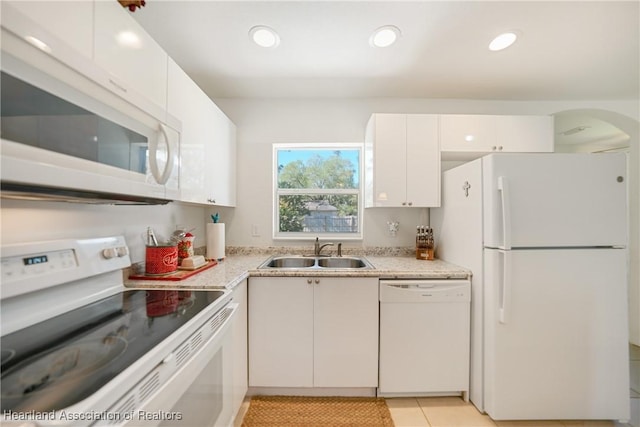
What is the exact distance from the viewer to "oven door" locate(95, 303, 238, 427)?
0.64 m

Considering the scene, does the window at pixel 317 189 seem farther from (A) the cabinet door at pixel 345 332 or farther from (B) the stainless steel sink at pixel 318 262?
(A) the cabinet door at pixel 345 332

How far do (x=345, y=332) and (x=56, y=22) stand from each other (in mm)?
1929

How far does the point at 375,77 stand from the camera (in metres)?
2.04

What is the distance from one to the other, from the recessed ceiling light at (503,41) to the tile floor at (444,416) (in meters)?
2.39

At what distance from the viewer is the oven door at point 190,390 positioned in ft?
2.11

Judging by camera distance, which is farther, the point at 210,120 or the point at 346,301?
the point at 210,120

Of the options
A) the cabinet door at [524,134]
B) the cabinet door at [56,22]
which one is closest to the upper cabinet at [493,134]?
the cabinet door at [524,134]

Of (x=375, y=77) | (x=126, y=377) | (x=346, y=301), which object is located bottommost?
(x=346, y=301)

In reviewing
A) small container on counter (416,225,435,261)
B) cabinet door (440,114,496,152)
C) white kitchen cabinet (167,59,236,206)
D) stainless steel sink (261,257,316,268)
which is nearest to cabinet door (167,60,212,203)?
white kitchen cabinet (167,59,236,206)

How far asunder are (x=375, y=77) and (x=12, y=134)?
6.80ft

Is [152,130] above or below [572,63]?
below

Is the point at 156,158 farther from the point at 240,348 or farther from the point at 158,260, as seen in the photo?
the point at 240,348

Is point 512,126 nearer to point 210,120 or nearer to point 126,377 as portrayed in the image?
point 210,120

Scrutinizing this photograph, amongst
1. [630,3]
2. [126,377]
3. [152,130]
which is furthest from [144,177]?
[630,3]
